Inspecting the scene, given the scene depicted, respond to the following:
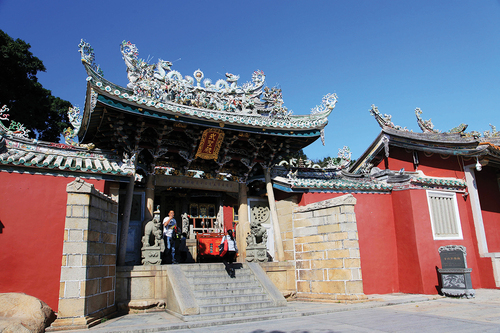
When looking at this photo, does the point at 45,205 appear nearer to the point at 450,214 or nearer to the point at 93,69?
the point at 93,69

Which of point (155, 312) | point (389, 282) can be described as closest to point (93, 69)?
point (155, 312)

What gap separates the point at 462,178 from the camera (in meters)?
12.6

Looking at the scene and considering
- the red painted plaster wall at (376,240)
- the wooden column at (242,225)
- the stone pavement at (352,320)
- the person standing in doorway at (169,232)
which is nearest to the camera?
the stone pavement at (352,320)

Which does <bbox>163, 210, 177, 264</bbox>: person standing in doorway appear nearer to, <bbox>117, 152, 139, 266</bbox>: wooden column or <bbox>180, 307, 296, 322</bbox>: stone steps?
<bbox>117, 152, 139, 266</bbox>: wooden column

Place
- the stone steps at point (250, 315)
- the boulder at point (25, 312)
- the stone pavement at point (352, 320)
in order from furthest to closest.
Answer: the stone steps at point (250, 315)
the stone pavement at point (352, 320)
the boulder at point (25, 312)

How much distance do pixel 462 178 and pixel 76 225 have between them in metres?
12.4

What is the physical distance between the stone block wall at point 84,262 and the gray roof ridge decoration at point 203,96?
2775 millimetres

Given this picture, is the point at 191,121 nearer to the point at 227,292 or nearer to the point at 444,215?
the point at 227,292

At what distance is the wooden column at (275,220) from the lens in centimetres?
1084

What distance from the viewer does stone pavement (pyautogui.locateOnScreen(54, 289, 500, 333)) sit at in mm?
5771

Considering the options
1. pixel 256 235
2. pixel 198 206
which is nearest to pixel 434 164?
pixel 256 235

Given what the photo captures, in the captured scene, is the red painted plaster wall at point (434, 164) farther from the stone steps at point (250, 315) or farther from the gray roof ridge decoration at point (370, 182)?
the stone steps at point (250, 315)

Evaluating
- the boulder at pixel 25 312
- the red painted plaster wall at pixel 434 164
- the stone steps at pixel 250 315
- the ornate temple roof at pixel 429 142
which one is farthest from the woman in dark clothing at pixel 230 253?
the red painted plaster wall at pixel 434 164

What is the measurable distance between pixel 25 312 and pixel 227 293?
3.96m
